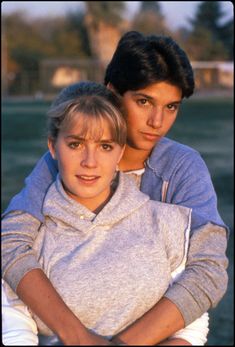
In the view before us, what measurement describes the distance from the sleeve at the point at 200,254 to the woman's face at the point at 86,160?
0.20m

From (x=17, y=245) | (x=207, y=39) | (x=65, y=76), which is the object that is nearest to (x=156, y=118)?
(x=17, y=245)

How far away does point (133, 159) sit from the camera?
188 centimetres

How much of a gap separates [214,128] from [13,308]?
17.3m

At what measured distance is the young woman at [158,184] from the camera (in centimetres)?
150

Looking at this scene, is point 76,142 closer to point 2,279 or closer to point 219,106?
point 2,279

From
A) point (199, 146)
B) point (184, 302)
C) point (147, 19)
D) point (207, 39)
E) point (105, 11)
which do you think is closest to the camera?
point (184, 302)

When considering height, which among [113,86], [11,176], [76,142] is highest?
[113,86]

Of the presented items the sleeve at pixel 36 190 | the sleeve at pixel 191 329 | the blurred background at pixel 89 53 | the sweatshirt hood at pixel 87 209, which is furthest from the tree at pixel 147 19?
the sleeve at pixel 191 329

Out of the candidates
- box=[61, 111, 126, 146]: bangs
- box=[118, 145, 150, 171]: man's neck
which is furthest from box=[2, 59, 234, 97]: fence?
box=[61, 111, 126, 146]: bangs

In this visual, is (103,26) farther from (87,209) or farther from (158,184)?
(87,209)

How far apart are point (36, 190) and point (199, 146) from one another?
1301 cm

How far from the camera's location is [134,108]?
179 centimetres

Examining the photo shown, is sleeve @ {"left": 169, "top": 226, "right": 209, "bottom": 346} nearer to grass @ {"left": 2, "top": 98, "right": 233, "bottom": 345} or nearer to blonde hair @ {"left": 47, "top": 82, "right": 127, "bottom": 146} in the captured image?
blonde hair @ {"left": 47, "top": 82, "right": 127, "bottom": 146}

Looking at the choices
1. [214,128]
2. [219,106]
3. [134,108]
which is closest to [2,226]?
[134,108]
